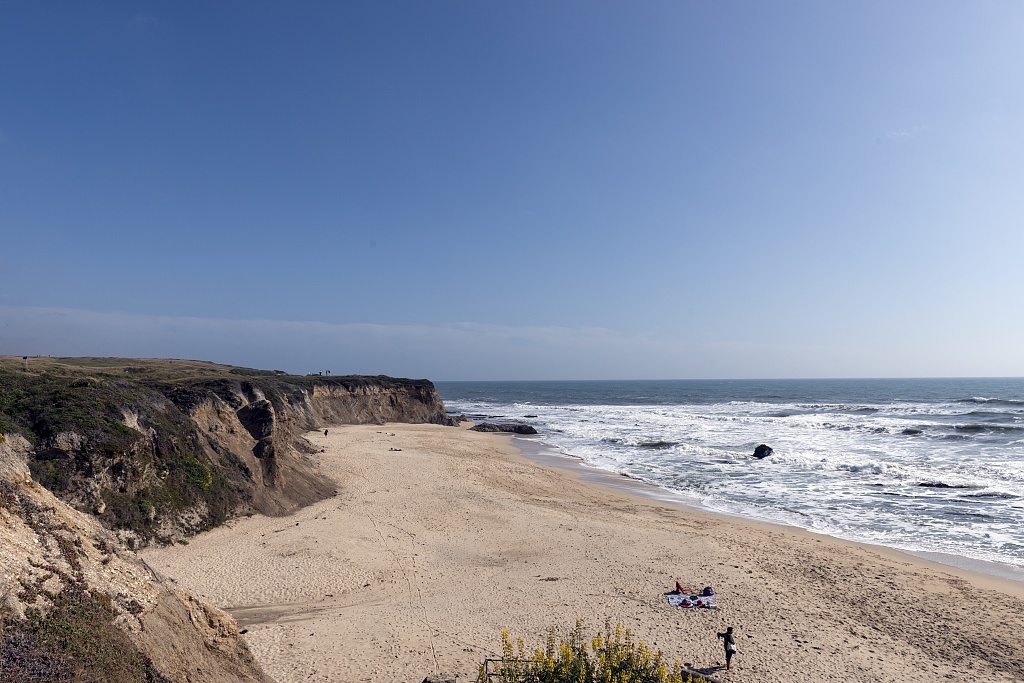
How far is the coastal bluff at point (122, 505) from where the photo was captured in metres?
6.39

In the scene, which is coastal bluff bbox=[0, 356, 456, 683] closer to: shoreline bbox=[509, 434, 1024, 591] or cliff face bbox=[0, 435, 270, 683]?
cliff face bbox=[0, 435, 270, 683]

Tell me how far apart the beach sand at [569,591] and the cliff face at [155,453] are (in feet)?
3.79

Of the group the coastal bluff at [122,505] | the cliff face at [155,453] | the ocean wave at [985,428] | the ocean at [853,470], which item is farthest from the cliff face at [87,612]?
the ocean wave at [985,428]

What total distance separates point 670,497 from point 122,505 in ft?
76.0

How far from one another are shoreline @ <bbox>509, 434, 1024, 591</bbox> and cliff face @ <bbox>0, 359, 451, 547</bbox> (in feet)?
53.8

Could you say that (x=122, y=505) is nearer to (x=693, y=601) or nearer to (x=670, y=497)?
(x=693, y=601)

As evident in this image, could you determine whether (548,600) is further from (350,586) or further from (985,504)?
(985,504)

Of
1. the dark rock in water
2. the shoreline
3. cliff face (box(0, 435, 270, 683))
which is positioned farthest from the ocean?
cliff face (box(0, 435, 270, 683))

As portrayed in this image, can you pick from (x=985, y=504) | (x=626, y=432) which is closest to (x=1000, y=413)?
(x=626, y=432)

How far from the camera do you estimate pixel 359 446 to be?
38031mm

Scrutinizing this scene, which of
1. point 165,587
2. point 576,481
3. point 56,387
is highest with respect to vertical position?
point 56,387

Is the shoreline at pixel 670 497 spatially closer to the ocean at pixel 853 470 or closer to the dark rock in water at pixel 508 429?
the ocean at pixel 853 470

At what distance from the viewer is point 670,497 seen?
2727cm

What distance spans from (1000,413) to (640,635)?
81885mm
